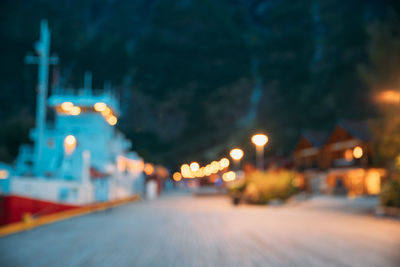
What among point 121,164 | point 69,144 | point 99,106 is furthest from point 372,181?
point 69,144

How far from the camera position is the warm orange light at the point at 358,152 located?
47844 mm

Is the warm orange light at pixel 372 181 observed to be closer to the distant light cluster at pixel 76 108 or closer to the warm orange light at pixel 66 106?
the distant light cluster at pixel 76 108

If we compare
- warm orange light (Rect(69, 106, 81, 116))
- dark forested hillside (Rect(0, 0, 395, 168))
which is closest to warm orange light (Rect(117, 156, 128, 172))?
warm orange light (Rect(69, 106, 81, 116))

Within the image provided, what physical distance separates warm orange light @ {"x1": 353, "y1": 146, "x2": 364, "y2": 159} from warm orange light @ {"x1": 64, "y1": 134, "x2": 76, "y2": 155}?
33.1m

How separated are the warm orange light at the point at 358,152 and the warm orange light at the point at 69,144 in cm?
3312

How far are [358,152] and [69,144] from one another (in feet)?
111

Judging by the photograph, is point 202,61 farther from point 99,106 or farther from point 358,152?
point 99,106

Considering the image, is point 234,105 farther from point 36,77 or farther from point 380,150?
point 380,150

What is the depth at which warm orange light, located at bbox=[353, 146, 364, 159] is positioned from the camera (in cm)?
4784

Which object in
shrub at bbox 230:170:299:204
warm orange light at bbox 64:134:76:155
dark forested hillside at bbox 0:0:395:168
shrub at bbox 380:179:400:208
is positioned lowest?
shrub at bbox 380:179:400:208

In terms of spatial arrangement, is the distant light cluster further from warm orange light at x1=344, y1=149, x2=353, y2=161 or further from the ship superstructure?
warm orange light at x1=344, y1=149, x2=353, y2=161

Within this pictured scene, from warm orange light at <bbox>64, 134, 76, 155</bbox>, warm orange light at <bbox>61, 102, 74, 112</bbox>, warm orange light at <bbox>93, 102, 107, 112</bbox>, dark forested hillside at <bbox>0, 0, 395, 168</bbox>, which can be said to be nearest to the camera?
warm orange light at <bbox>64, 134, 76, 155</bbox>

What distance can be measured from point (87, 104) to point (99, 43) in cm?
12520

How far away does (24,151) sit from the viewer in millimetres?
38156
